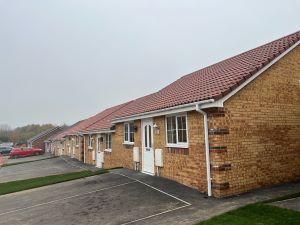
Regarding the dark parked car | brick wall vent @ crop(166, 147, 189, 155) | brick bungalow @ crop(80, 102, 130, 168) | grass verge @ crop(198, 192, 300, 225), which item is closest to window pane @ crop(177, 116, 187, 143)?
brick wall vent @ crop(166, 147, 189, 155)

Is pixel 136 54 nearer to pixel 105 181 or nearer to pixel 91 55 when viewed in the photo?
pixel 91 55

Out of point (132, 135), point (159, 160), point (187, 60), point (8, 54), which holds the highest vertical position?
point (187, 60)

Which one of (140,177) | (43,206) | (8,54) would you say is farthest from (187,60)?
(43,206)

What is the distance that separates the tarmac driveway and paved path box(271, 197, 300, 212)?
643mm

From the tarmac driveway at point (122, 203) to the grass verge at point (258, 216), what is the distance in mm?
368

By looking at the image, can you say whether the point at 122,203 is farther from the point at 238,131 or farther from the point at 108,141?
the point at 108,141

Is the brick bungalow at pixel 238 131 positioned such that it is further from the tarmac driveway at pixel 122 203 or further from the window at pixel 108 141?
the window at pixel 108 141

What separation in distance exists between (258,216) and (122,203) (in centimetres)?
399

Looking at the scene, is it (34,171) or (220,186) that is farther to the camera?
(34,171)

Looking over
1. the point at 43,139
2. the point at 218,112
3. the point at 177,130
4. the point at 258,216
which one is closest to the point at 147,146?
the point at 177,130

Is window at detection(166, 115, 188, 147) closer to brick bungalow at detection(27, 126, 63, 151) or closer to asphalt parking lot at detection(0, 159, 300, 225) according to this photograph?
asphalt parking lot at detection(0, 159, 300, 225)

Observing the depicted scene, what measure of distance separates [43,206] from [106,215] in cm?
302

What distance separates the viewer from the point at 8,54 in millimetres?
29328

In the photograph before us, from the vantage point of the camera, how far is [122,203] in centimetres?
824
